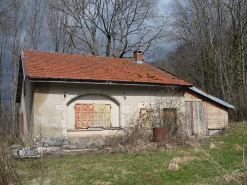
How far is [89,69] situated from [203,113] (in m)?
7.04

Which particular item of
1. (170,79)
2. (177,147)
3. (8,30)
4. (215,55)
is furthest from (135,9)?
(177,147)

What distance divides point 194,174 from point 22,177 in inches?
157

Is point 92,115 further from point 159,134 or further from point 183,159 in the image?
point 183,159

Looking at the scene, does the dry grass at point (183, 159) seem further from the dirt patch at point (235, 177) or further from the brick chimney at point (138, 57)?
the brick chimney at point (138, 57)

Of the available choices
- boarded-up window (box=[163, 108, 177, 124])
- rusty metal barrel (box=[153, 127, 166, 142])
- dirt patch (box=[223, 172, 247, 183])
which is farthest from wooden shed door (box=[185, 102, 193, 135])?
dirt patch (box=[223, 172, 247, 183])

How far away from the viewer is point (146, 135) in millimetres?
12133

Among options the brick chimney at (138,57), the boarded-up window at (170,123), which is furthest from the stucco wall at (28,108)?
the brick chimney at (138,57)

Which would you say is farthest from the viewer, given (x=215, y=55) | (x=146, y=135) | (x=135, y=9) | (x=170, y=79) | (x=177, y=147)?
(x=135, y=9)

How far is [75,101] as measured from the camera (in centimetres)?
1230

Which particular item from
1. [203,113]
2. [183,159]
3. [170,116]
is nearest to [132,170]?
[183,159]

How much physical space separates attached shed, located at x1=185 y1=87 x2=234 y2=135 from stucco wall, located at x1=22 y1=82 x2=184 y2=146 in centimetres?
144

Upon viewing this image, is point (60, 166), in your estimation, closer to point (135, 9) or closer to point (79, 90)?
point (79, 90)

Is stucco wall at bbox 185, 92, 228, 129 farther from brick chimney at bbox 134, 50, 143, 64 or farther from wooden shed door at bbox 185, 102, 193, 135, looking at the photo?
brick chimney at bbox 134, 50, 143, 64

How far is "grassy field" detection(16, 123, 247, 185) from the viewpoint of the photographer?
571cm
